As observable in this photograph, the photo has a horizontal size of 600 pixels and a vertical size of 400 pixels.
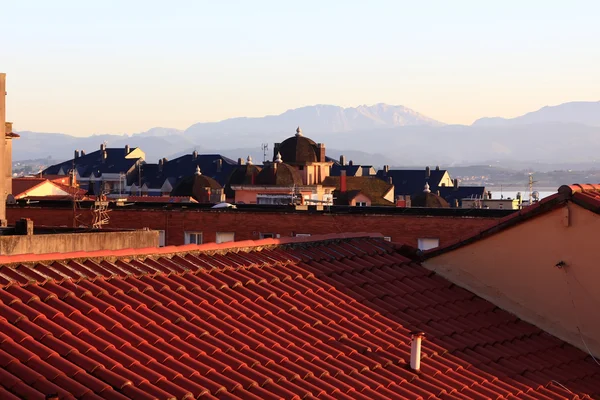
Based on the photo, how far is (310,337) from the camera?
35.3ft

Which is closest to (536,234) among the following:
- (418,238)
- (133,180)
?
(418,238)

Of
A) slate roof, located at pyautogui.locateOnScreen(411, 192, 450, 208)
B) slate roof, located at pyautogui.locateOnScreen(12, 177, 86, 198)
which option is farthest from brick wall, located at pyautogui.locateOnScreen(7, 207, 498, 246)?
slate roof, located at pyautogui.locateOnScreen(411, 192, 450, 208)

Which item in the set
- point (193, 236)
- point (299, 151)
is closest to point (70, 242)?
point (193, 236)

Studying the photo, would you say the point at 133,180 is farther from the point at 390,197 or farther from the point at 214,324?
the point at 214,324

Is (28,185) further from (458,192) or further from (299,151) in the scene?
(458,192)

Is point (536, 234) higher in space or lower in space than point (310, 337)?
higher

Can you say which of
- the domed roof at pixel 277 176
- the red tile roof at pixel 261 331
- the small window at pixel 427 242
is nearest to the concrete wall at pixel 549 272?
the red tile roof at pixel 261 331

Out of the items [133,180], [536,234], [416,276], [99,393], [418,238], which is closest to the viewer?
[99,393]

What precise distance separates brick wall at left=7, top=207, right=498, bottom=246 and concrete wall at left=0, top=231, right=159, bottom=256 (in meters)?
21.0

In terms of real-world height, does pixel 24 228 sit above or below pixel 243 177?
above

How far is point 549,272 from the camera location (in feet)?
43.6

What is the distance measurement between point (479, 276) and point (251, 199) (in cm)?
7174

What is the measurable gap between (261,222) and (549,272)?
35.1m

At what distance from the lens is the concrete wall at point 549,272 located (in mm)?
A: 12961
